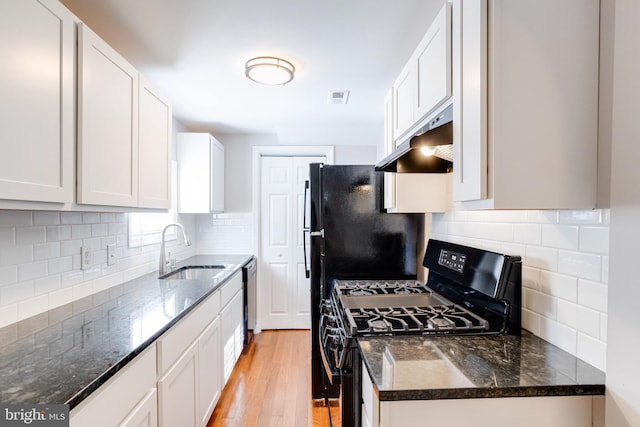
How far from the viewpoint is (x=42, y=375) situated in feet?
3.04

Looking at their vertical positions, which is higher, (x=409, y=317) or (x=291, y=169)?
(x=291, y=169)

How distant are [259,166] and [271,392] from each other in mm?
2379

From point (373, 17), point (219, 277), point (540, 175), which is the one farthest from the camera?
point (219, 277)

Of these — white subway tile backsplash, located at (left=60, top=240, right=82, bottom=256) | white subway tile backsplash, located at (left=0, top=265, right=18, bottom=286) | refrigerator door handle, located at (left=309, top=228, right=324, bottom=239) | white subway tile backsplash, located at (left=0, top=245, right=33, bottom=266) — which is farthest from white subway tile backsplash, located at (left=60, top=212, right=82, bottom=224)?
refrigerator door handle, located at (left=309, top=228, right=324, bottom=239)

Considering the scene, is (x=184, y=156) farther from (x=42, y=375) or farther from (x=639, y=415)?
(x=639, y=415)

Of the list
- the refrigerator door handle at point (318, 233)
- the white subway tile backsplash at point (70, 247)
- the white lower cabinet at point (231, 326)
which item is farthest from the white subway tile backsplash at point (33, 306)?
the refrigerator door handle at point (318, 233)

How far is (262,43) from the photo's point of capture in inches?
69.3

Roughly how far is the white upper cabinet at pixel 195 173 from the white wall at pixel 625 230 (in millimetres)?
2980

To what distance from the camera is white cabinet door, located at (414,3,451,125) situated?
1.13m

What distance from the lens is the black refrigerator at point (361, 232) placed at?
2.28 m

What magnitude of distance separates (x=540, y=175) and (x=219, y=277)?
2.10m

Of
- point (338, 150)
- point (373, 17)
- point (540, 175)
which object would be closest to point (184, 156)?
point (338, 150)

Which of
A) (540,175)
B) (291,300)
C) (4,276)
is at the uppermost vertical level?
(540,175)

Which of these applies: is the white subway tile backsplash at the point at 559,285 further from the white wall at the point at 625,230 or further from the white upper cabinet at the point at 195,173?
the white upper cabinet at the point at 195,173
